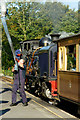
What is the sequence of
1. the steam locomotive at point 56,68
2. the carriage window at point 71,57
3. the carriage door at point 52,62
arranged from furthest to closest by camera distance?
1. the carriage door at point 52,62
2. the carriage window at point 71,57
3. the steam locomotive at point 56,68

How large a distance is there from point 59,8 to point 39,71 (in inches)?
2655

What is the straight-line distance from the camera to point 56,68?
12.2m

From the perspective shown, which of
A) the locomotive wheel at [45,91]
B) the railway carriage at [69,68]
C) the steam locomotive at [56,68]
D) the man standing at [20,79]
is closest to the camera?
the railway carriage at [69,68]

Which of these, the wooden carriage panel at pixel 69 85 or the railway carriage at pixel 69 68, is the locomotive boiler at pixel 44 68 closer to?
the wooden carriage panel at pixel 69 85

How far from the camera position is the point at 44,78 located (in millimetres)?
13117

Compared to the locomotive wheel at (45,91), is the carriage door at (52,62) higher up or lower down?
higher up

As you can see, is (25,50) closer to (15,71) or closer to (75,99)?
(15,71)

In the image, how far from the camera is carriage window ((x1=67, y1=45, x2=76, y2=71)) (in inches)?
360

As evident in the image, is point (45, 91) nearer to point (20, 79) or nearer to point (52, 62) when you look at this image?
point (52, 62)

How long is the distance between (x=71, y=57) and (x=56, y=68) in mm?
2905

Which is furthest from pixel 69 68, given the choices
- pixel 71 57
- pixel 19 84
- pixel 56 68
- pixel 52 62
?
pixel 52 62

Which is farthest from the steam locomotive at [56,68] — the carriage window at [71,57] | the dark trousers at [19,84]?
the dark trousers at [19,84]

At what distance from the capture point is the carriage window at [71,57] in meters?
9.16

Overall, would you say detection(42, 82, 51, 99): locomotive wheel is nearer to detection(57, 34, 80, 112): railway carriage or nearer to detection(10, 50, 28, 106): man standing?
detection(10, 50, 28, 106): man standing
